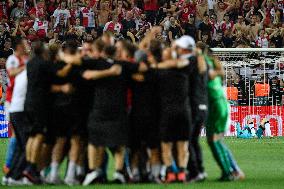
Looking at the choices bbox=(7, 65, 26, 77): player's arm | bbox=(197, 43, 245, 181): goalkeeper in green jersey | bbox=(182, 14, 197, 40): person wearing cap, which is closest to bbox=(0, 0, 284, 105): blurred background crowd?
bbox=(182, 14, 197, 40): person wearing cap

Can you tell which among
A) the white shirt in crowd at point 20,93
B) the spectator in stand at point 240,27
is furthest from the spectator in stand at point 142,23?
the white shirt in crowd at point 20,93

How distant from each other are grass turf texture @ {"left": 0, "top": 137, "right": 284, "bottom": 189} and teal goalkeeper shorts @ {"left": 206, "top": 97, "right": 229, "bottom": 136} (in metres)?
0.90

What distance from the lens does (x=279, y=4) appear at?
4112cm

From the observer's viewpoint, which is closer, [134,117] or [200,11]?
[134,117]

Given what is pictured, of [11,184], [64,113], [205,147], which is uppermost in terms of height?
[64,113]

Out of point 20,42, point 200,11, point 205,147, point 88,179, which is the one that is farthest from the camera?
point 200,11

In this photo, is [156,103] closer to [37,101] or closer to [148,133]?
[148,133]

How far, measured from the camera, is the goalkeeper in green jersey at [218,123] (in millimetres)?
18562

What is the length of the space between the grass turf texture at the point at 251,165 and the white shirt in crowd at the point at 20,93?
5.48 feet

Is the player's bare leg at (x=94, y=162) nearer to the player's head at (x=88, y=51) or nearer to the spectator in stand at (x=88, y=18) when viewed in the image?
the player's head at (x=88, y=51)

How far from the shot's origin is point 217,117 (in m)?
18.7

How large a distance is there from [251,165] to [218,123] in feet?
15.5

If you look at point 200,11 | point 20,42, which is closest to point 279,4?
point 200,11

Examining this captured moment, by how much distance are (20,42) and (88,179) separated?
2.90 m
